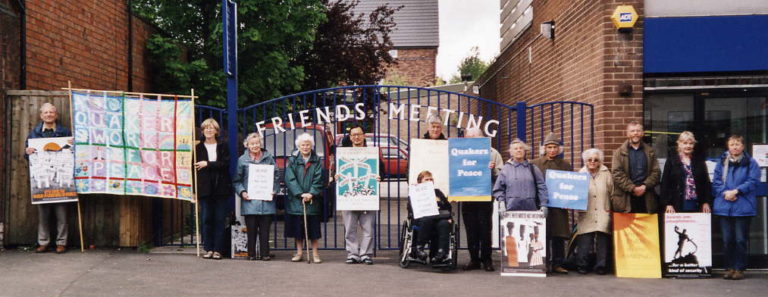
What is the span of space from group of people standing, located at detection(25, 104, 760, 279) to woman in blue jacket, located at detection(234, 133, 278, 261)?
1cm

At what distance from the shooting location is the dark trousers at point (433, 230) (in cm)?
768

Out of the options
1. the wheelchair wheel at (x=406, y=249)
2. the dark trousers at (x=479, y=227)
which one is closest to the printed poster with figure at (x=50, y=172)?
the wheelchair wheel at (x=406, y=249)

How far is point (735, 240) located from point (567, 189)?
76.5 inches

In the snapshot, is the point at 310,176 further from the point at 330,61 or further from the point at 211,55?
the point at 330,61

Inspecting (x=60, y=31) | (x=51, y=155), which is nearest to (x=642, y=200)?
(x=51, y=155)

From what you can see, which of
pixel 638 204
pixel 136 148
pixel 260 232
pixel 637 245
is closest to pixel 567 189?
pixel 638 204

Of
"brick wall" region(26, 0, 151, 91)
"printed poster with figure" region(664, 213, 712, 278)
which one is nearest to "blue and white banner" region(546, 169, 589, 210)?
"printed poster with figure" region(664, 213, 712, 278)

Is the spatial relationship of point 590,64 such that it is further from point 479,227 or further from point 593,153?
point 479,227

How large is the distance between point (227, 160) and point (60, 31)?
133 inches

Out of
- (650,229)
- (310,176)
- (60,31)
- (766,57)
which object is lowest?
(650,229)

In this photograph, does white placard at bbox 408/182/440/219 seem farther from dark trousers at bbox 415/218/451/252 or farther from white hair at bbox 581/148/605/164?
white hair at bbox 581/148/605/164

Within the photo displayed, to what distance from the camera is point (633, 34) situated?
819 centimetres

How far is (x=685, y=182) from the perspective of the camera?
7555 millimetres

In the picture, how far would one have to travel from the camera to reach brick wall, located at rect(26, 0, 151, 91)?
8992 millimetres
